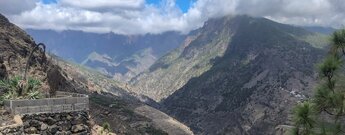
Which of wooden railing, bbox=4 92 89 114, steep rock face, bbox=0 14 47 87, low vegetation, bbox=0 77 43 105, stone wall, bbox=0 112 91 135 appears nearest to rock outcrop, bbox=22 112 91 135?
stone wall, bbox=0 112 91 135

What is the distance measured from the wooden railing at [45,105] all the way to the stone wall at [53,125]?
24cm

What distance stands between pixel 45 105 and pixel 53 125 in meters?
1.20

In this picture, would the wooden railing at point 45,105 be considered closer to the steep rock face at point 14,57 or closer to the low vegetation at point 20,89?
the low vegetation at point 20,89

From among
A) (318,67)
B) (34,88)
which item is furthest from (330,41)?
(34,88)

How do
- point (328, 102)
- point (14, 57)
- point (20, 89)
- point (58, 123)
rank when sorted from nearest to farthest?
1. point (328, 102)
2. point (58, 123)
3. point (20, 89)
4. point (14, 57)

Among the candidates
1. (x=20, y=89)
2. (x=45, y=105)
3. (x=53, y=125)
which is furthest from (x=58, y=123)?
(x=20, y=89)

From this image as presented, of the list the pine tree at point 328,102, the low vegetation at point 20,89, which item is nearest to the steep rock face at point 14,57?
the low vegetation at point 20,89

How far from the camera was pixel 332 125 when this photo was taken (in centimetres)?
2145

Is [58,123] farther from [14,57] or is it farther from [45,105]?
[14,57]

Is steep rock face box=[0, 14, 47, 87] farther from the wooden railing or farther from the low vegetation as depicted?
the wooden railing

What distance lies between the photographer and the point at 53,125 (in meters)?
27.9

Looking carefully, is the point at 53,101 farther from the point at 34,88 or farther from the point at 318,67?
the point at 318,67

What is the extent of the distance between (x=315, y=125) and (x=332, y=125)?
0.70 meters

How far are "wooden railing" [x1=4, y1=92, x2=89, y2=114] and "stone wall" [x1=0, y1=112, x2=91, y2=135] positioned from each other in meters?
0.24
